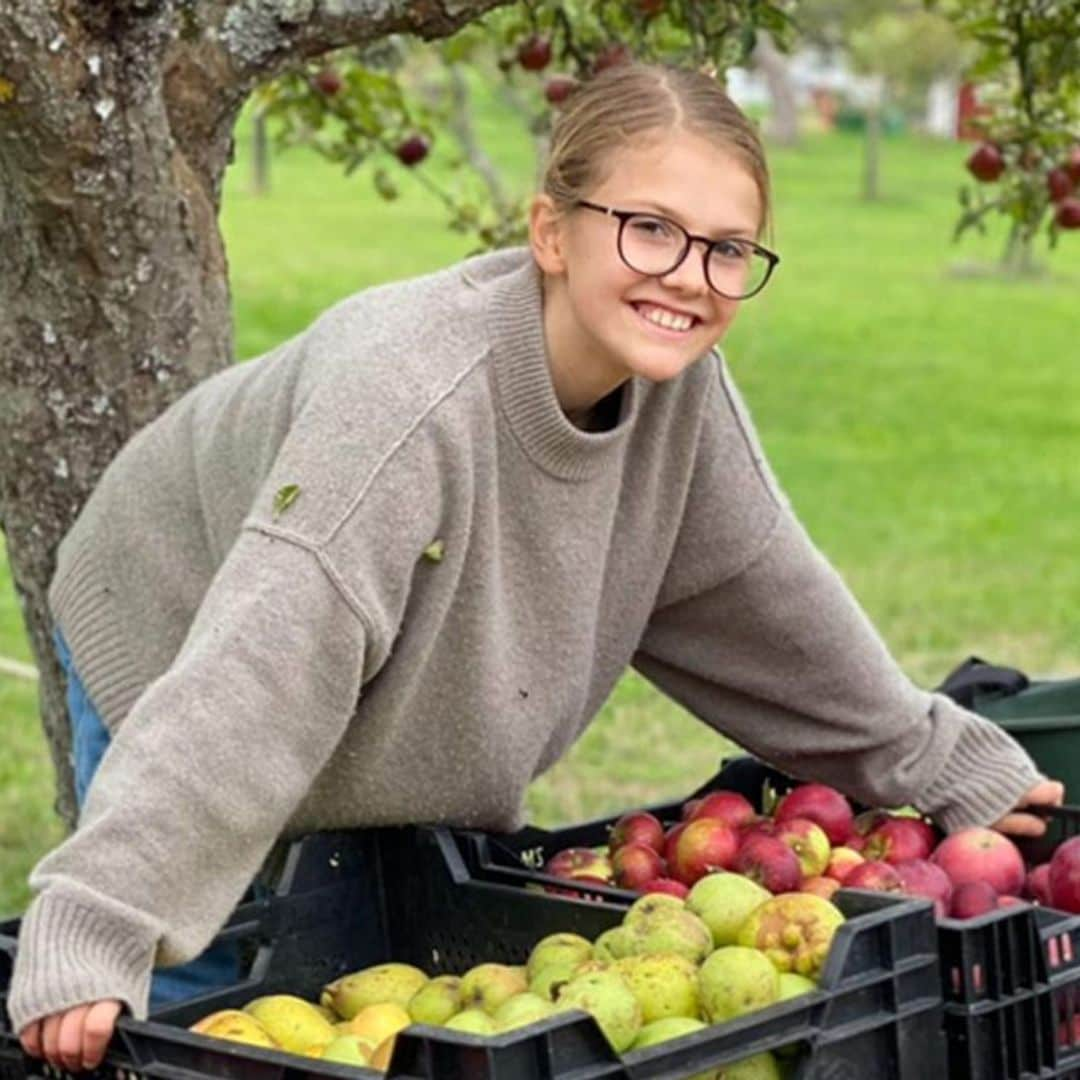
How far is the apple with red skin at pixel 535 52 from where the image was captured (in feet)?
16.6

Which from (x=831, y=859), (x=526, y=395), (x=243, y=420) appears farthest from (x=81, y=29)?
(x=831, y=859)

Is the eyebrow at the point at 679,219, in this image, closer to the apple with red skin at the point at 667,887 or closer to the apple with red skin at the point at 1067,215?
the apple with red skin at the point at 667,887

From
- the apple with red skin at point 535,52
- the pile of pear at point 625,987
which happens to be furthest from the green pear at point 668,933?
the apple with red skin at point 535,52

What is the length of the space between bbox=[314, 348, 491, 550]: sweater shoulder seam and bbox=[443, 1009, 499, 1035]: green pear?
48 centimetres

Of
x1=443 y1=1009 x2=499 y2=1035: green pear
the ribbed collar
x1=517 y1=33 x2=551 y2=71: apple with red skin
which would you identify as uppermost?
x1=517 y1=33 x2=551 y2=71: apple with red skin

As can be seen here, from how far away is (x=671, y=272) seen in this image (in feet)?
9.29

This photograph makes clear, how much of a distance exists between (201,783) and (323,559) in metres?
0.26

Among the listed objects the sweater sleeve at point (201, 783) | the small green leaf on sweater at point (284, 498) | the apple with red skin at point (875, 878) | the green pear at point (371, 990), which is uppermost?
the small green leaf on sweater at point (284, 498)

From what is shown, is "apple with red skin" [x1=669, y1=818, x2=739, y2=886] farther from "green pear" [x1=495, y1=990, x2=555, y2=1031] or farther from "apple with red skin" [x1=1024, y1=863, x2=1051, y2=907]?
"green pear" [x1=495, y1=990, x2=555, y2=1031]

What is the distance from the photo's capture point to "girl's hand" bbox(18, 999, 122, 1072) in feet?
8.11

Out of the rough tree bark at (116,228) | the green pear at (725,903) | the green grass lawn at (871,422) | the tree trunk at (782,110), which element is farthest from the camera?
the tree trunk at (782,110)

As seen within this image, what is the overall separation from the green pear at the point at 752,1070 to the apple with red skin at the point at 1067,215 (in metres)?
3.07

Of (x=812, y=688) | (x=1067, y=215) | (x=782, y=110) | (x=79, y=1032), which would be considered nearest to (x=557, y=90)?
(x=1067, y=215)

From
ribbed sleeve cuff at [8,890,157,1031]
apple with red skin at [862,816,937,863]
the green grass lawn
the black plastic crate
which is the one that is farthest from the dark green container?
the green grass lawn
